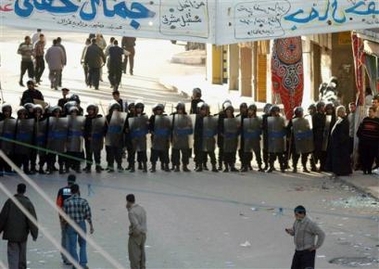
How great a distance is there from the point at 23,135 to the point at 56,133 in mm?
583

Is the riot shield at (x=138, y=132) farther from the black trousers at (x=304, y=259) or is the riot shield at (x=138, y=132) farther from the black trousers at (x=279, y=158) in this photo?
the black trousers at (x=304, y=259)

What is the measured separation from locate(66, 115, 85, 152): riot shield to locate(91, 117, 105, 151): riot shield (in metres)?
0.21

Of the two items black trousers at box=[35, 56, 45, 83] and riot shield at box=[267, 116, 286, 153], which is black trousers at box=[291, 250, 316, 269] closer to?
riot shield at box=[267, 116, 286, 153]

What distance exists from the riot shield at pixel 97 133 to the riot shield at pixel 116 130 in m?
0.11

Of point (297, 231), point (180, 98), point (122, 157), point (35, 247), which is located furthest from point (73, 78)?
point (297, 231)

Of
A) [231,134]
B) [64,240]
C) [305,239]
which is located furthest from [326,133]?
[305,239]

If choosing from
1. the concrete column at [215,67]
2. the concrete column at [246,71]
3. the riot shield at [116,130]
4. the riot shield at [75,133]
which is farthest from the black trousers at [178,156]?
the concrete column at [215,67]

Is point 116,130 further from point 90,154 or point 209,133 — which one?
point 209,133

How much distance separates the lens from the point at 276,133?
24.7 m

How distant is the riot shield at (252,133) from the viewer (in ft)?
81.0

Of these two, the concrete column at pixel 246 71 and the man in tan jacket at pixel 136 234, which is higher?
the concrete column at pixel 246 71

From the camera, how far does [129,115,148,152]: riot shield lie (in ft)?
80.9

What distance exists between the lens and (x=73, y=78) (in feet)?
127

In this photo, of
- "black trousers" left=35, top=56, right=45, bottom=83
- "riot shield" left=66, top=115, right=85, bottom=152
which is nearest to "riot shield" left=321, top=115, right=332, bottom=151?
"riot shield" left=66, top=115, right=85, bottom=152
